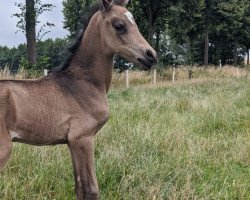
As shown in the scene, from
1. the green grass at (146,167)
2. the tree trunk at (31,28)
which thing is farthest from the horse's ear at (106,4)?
the tree trunk at (31,28)

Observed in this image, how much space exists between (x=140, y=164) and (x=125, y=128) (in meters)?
1.78

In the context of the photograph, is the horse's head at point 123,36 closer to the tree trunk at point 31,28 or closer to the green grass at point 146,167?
the green grass at point 146,167

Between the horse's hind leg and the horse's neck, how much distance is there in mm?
969

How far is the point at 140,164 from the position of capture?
210 inches

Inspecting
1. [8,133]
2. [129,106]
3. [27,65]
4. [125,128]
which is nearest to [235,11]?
[27,65]

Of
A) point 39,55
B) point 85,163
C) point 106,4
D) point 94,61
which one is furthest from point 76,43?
point 39,55

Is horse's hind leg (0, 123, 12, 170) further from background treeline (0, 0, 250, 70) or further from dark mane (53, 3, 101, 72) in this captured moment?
background treeline (0, 0, 250, 70)

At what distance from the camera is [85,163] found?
13.1 ft

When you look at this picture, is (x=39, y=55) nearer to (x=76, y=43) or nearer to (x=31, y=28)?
(x=31, y=28)

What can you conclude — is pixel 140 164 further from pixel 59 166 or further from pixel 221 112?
pixel 221 112

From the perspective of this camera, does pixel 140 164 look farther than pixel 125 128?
No

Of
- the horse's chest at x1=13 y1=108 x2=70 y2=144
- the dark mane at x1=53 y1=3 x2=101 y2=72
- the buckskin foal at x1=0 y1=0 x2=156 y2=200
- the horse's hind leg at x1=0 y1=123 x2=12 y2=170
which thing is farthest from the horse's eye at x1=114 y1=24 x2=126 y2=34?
Answer: the horse's hind leg at x1=0 y1=123 x2=12 y2=170

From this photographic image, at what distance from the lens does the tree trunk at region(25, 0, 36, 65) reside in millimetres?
19578

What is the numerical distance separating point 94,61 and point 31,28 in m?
16.4
